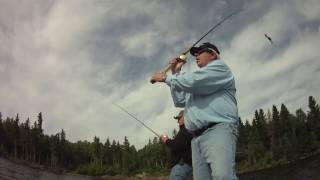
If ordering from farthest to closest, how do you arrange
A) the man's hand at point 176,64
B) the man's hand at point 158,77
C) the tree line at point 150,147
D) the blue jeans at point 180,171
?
the tree line at point 150,147
the blue jeans at point 180,171
the man's hand at point 176,64
the man's hand at point 158,77

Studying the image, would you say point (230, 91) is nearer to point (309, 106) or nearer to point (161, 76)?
point (161, 76)

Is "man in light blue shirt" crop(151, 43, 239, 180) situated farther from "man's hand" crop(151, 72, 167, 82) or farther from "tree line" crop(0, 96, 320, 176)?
"tree line" crop(0, 96, 320, 176)

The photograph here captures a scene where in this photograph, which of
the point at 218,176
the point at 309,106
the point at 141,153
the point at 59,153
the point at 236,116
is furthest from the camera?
the point at 141,153

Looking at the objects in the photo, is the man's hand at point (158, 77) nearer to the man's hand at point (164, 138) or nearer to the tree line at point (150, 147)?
the man's hand at point (164, 138)

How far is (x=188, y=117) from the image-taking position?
15.1 feet

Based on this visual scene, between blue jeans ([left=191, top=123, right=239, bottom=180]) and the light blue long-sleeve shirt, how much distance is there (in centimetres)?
11

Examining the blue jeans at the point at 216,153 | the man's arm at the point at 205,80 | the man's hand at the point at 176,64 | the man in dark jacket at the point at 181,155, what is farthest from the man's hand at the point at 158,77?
the man in dark jacket at the point at 181,155

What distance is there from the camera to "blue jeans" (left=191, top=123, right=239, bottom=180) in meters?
4.05

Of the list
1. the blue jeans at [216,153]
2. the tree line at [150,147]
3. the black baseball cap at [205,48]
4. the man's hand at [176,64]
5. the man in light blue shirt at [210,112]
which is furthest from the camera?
the tree line at [150,147]

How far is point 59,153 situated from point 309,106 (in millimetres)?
65154

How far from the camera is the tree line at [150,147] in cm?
10214

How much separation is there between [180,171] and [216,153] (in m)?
2.66

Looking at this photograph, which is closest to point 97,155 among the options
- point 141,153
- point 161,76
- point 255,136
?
point 141,153

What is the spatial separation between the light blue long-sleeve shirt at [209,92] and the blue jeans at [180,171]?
2.23 metres
